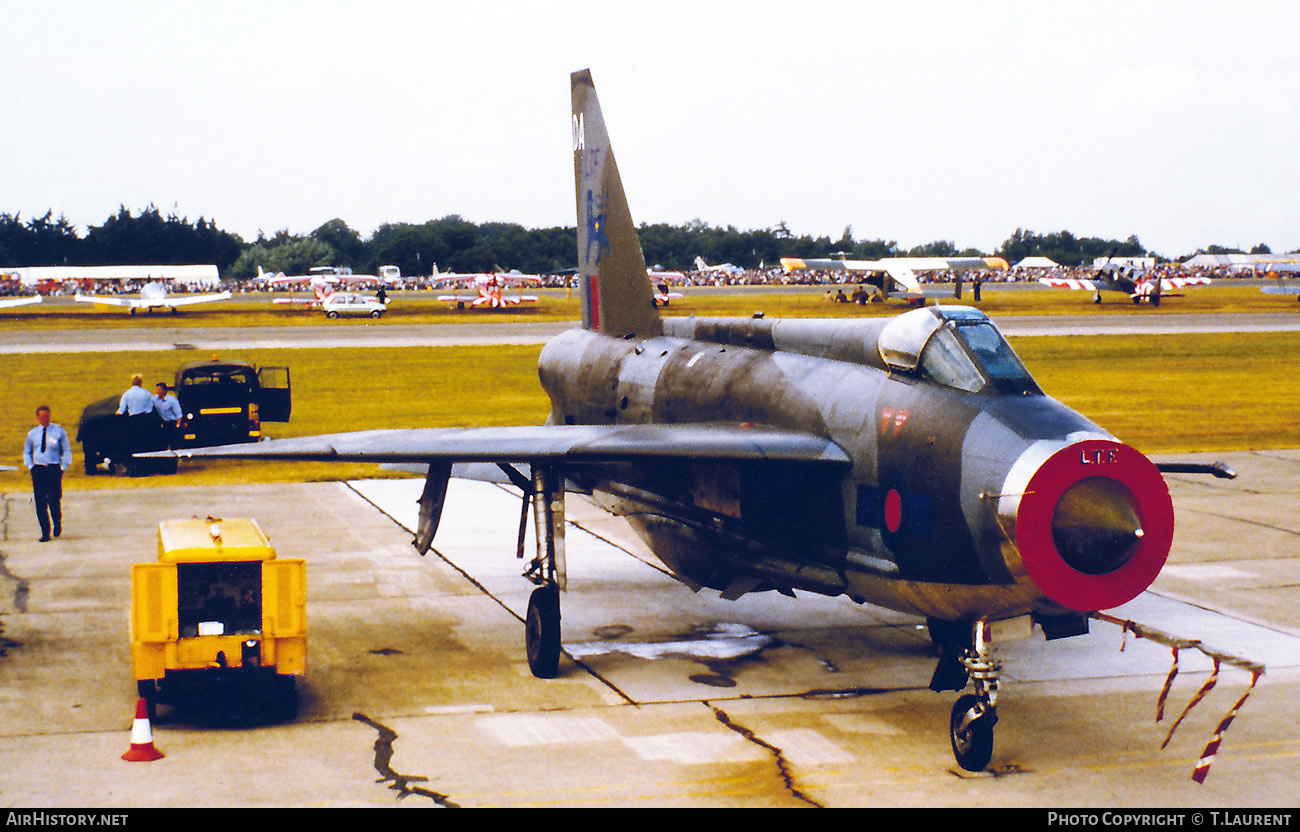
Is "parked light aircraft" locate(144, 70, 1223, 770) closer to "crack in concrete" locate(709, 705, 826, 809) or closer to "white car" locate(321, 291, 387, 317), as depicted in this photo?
"crack in concrete" locate(709, 705, 826, 809)

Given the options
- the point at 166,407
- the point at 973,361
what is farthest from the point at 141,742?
the point at 166,407

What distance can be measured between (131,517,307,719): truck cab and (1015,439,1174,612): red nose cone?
21.2 ft

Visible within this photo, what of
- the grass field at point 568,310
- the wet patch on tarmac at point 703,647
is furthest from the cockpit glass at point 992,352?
the grass field at point 568,310

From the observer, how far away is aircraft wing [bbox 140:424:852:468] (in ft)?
37.9

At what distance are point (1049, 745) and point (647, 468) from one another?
5.39m

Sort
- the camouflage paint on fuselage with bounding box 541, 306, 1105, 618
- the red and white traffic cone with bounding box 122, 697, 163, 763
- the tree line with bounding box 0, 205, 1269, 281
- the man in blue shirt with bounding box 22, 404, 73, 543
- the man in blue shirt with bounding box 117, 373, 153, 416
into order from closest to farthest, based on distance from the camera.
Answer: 1. the camouflage paint on fuselage with bounding box 541, 306, 1105, 618
2. the red and white traffic cone with bounding box 122, 697, 163, 763
3. the man in blue shirt with bounding box 22, 404, 73, 543
4. the man in blue shirt with bounding box 117, 373, 153, 416
5. the tree line with bounding box 0, 205, 1269, 281

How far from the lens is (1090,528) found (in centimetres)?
926

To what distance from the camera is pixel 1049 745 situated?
10922 mm

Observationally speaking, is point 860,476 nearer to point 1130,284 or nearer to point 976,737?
point 976,737

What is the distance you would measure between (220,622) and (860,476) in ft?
19.8

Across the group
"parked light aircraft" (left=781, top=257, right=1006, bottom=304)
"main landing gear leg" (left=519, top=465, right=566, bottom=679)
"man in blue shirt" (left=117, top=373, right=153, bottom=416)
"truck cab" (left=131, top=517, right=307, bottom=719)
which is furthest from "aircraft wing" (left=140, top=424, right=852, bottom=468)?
"parked light aircraft" (left=781, top=257, right=1006, bottom=304)

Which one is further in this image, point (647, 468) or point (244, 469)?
point (244, 469)

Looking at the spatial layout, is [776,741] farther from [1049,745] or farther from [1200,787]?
[1200,787]
